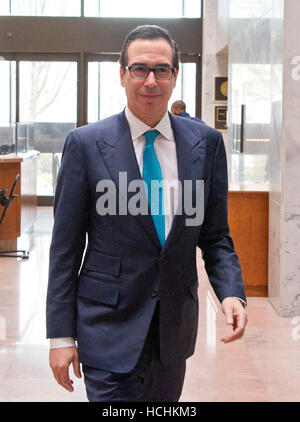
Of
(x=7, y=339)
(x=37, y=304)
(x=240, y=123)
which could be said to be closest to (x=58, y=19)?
(x=240, y=123)

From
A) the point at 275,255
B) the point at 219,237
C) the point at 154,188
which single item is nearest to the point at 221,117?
the point at 275,255

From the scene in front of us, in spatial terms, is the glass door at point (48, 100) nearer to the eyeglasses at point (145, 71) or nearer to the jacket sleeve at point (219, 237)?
the jacket sleeve at point (219, 237)

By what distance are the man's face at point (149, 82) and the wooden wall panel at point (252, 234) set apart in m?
5.15

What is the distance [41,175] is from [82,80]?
2.31m

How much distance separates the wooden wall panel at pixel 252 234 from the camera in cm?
720

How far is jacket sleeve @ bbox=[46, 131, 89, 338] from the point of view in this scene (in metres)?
2.09

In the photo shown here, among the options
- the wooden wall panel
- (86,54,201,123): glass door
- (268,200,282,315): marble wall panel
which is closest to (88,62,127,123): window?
(86,54,201,123): glass door

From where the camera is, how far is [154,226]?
2.08 m

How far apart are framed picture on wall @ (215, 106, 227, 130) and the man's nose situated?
504 inches

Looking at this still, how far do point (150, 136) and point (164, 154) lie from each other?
68mm

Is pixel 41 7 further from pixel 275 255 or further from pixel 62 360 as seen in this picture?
pixel 62 360

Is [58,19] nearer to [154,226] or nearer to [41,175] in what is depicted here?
[41,175]

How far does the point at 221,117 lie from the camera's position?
1474 cm

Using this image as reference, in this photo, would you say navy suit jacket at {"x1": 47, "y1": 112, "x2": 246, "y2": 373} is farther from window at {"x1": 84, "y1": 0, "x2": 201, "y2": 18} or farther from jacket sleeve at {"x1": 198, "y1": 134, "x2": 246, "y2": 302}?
window at {"x1": 84, "y1": 0, "x2": 201, "y2": 18}
